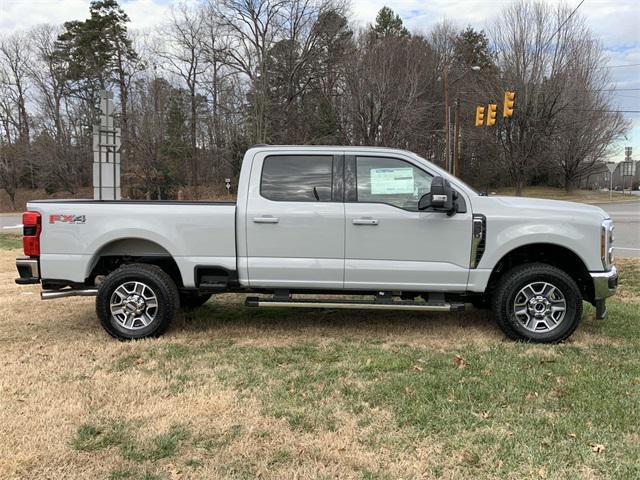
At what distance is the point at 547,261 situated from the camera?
18.1ft

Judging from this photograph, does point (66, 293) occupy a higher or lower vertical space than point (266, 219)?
lower

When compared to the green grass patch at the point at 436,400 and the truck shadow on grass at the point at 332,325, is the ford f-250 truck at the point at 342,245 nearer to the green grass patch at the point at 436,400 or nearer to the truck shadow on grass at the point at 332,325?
the truck shadow on grass at the point at 332,325

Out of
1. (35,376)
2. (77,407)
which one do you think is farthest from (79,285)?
(77,407)

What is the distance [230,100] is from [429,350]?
38.4 metres

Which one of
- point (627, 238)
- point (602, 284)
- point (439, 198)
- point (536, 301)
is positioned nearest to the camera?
point (439, 198)

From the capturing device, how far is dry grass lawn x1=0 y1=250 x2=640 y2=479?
9.94 feet

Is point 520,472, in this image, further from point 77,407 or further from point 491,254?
point 77,407

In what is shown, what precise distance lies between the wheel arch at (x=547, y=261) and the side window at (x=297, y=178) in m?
1.91

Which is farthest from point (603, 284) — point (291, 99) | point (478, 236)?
point (291, 99)

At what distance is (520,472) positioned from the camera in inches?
115

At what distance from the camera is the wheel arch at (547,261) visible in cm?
530

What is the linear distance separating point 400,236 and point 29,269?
12.4ft

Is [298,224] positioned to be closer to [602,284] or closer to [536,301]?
[536,301]

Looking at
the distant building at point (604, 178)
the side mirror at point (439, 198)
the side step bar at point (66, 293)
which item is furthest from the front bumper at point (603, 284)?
the distant building at point (604, 178)
